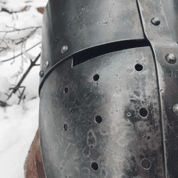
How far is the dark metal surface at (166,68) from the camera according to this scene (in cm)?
46

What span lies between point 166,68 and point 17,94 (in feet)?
4.42

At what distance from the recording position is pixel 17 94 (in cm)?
162

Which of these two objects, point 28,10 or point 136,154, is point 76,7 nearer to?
point 136,154

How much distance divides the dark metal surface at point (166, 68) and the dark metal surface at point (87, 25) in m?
0.03

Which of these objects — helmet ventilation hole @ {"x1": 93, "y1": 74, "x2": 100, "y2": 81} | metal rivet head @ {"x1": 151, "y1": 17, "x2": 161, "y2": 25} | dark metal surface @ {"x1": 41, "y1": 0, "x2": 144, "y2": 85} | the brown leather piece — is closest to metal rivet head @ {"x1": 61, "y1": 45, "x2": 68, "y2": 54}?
dark metal surface @ {"x1": 41, "y1": 0, "x2": 144, "y2": 85}

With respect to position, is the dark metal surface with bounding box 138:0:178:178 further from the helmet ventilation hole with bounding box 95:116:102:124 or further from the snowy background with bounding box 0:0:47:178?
the snowy background with bounding box 0:0:47:178

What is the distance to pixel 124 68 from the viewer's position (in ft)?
1.75

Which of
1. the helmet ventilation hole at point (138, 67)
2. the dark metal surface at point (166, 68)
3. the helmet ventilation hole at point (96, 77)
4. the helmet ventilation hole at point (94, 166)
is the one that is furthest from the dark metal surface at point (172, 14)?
the helmet ventilation hole at point (94, 166)

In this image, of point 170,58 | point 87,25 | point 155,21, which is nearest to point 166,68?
point 170,58

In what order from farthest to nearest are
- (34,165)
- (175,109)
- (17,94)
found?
(17,94) < (34,165) < (175,109)

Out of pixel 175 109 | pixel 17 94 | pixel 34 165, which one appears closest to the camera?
pixel 175 109

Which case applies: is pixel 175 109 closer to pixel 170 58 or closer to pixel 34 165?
pixel 170 58

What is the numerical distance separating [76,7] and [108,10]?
0.36ft

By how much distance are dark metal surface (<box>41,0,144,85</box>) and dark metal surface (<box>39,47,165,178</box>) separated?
0.04 metres
